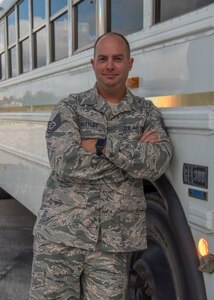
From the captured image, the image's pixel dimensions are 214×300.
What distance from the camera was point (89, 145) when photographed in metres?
2.27

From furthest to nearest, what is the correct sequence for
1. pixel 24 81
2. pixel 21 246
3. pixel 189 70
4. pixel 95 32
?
pixel 21 246
pixel 24 81
pixel 95 32
pixel 189 70

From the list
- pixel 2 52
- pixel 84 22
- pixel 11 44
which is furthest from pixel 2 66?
pixel 84 22

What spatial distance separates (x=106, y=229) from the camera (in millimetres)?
2309

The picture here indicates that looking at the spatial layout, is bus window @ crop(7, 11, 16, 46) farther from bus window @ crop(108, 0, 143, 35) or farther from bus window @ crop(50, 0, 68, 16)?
bus window @ crop(108, 0, 143, 35)

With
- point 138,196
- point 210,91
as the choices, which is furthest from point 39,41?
point 210,91

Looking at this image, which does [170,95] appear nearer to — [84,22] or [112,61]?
[112,61]

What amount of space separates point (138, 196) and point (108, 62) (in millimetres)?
621

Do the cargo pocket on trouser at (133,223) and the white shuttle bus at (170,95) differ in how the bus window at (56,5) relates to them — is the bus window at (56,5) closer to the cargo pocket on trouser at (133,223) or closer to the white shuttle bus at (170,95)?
the white shuttle bus at (170,95)

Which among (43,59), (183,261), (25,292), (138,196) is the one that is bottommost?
(25,292)

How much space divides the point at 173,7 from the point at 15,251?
3.35m

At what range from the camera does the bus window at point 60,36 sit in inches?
144

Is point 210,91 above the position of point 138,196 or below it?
above

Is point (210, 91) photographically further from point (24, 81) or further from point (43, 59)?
point (24, 81)

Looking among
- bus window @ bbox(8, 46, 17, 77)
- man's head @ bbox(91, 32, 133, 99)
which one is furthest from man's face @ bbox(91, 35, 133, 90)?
bus window @ bbox(8, 46, 17, 77)
